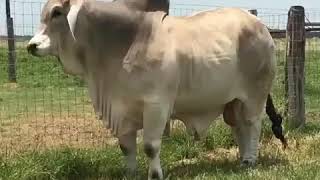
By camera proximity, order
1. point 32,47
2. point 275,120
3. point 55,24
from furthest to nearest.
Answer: point 275,120
point 55,24
point 32,47

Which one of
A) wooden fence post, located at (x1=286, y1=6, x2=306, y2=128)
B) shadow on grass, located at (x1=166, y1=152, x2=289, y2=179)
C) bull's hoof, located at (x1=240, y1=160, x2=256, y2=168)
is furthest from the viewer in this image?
wooden fence post, located at (x1=286, y1=6, x2=306, y2=128)

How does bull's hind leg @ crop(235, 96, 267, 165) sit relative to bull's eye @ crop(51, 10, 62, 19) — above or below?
below

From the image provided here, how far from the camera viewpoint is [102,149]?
885 centimetres

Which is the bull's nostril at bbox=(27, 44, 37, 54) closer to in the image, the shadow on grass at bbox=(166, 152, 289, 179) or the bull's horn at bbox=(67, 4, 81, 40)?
the bull's horn at bbox=(67, 4, 81, 40)

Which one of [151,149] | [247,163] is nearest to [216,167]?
[247,163]

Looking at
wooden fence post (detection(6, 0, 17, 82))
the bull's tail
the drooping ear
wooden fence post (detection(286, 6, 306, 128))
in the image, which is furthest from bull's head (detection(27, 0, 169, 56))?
wooden fence post (detection(6, 0, 17, 82))

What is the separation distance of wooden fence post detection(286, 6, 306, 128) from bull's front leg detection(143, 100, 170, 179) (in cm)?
403

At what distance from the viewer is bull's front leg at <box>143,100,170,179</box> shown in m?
7.20

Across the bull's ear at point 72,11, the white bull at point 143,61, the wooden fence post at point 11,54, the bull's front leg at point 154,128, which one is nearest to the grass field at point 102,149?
the bull's front leg at point 154,128

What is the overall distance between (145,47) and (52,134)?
11.8 feet

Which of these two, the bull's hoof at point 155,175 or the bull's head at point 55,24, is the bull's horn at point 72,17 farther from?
the bull's hoof at point 155,175

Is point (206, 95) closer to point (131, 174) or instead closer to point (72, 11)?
point (131, 174)

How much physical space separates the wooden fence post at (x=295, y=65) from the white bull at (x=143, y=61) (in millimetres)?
2909

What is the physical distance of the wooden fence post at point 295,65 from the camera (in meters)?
10.8
